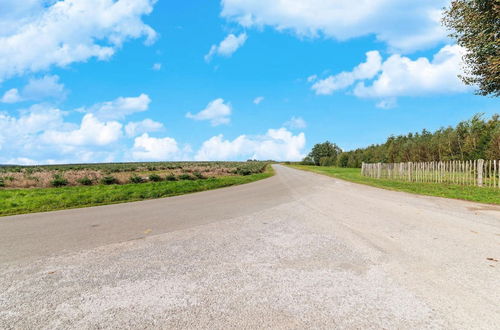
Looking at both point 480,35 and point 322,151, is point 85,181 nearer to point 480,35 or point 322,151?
point 480,35

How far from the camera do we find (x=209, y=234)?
600 centimetres

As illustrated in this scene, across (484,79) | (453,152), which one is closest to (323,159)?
(453,152)

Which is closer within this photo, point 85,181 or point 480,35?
point 480,35

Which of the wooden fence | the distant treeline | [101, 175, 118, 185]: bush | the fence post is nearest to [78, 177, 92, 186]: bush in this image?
[101, 175, 118, 185]: bush

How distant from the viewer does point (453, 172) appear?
56.2ft

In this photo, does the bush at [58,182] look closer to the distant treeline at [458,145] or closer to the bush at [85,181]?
the bush at [85,181]

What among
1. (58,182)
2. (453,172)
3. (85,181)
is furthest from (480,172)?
(58,182)

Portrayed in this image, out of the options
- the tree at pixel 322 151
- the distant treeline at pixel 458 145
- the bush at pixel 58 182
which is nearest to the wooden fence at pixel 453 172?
the distant treeline at pixel 458 145

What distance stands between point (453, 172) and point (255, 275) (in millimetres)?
18750

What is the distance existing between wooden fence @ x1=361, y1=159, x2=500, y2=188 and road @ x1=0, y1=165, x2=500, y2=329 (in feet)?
37.3

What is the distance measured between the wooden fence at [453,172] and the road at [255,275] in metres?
11.4

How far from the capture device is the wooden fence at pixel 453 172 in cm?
1546

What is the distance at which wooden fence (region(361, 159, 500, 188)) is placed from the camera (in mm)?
15461

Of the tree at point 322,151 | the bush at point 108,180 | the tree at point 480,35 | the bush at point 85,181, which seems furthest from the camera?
the tree at point 322,151
